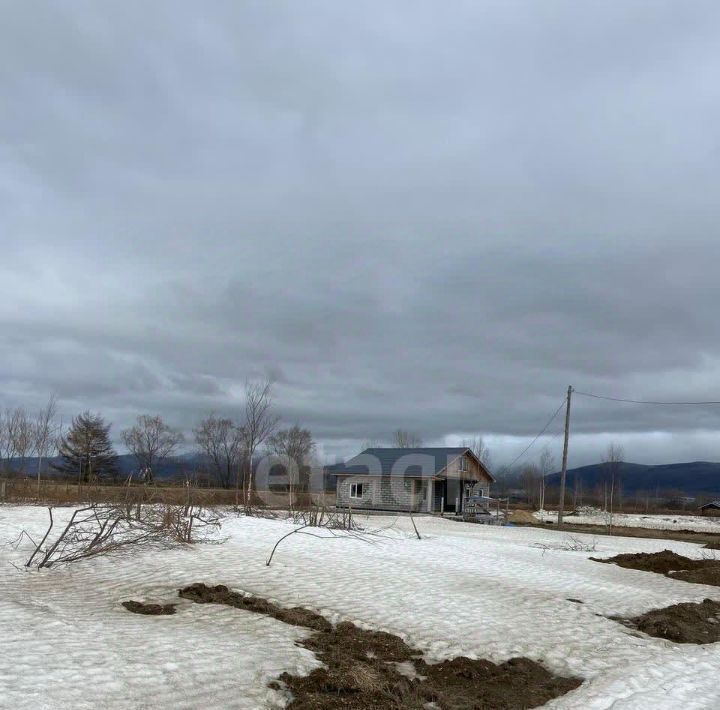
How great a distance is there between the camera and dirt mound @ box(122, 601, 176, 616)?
29.3ft

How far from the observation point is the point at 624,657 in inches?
341

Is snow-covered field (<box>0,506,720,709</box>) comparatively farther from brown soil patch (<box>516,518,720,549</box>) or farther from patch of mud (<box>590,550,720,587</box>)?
brown soil patch (<box>516,518,720,549</box>)

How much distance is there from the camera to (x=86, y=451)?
67312 mm

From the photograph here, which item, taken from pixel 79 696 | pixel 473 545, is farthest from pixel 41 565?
pixel 473 545

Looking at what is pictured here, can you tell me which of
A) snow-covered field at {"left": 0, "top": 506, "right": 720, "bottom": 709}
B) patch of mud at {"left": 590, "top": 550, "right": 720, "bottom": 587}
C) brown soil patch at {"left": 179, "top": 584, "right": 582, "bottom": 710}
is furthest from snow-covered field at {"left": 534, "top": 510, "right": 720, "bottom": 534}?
brown soil patch at {"left": 179, "top": 584, "right": 582, "bottom": 710}

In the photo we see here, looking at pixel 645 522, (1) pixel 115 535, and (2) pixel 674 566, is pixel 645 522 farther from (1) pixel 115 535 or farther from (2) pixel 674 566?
(1) pixel 115 535

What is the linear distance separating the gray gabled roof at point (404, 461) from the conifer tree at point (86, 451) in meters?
29.2

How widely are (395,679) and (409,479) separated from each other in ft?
139

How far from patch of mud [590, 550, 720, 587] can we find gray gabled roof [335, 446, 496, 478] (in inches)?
1130

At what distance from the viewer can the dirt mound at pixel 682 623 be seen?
10.1 meters

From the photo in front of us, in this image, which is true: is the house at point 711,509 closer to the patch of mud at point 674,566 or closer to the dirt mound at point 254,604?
the patch of mud at point 674,566

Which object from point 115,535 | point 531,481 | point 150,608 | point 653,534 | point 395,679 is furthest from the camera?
point 531,481

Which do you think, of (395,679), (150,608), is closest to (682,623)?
(395,679)

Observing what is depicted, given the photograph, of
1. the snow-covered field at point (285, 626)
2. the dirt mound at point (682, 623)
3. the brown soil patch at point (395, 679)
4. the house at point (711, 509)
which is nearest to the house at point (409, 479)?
the snow-covered field at point (285, 626)
